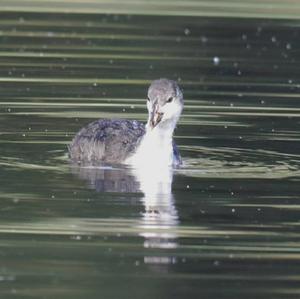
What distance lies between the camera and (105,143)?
1567cm

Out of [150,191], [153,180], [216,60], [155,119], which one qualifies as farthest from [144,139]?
[216,60]

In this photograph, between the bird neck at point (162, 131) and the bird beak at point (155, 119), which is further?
the bird neck at point (162, 131)

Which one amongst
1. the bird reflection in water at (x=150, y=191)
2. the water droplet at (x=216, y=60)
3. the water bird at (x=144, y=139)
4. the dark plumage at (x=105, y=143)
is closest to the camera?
the bird reflection in water at (x=150, y=191)

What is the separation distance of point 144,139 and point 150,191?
1.66 m

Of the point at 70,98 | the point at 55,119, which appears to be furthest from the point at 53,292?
the point at 70,98

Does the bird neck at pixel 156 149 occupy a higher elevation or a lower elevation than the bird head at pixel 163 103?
lower

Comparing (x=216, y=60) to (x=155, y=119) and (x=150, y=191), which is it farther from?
(x=150, y=191)

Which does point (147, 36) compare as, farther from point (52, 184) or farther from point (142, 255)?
point (142, 255)

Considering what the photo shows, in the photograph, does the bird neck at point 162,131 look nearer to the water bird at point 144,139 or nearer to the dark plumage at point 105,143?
the water bird at point 144,139

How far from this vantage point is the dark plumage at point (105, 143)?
15500 millimetres

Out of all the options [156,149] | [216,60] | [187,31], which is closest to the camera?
[156,149]

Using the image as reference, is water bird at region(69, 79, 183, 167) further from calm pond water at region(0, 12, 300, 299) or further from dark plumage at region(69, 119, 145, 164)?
calm pond water at region(0, 12, 300, 299)

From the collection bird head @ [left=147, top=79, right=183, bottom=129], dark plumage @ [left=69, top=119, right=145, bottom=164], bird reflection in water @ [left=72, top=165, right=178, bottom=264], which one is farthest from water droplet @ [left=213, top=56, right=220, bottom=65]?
bird reflection in water @ [left=72, top=165, right=178, bottom=264]

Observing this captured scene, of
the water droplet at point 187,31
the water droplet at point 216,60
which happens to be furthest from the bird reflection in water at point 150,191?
the water droplet at point 187,31
